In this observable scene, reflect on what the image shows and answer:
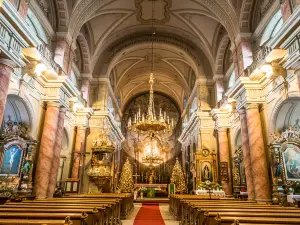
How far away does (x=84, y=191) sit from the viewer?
1275 cm

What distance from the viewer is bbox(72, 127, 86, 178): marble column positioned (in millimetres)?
12134

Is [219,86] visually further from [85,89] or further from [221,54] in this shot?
[85,89]

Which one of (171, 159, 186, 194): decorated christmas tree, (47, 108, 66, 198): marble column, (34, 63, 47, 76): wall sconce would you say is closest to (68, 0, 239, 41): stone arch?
(34, 63, 47, 76): wall sconce

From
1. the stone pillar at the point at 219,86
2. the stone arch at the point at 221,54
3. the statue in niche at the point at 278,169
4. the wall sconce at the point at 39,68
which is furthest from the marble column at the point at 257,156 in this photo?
the wall sconce at the point at 39,68

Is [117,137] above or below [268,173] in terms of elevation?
above

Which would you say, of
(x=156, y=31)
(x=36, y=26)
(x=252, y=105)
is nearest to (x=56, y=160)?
(x=36, y=26)

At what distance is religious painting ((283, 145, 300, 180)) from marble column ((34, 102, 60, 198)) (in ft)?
26.8

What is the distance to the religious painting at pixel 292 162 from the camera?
8727mm

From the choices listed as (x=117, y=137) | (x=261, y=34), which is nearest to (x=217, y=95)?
(x=261, y=34)

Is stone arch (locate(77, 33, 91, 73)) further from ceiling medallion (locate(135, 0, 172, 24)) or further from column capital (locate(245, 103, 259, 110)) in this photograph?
column capital (locate(245, 103, 259, 110))

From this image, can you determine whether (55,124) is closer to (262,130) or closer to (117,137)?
(262,130)

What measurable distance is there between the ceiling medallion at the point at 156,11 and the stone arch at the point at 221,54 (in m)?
3.31

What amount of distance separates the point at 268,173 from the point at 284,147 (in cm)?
109

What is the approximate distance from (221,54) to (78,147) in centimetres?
921
